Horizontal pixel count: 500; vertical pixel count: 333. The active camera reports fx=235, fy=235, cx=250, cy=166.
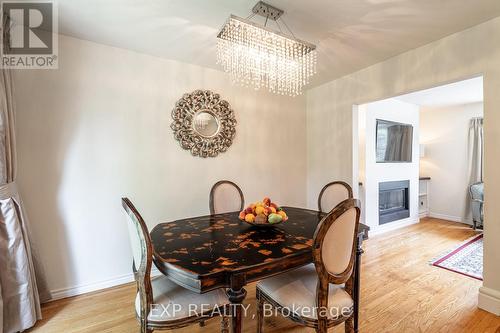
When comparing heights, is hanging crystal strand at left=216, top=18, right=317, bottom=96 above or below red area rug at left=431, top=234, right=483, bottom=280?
above

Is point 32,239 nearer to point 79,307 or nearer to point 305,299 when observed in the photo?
point 79,307

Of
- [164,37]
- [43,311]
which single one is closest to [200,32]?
[164,37]

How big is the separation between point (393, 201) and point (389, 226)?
1.76 ft

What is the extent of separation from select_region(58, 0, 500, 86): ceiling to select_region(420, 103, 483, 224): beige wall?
11.6 ft

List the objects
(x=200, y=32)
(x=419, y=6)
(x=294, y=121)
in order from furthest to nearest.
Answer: (x=294, y=121)
(x=200, y=32)
(x=419, y=6)

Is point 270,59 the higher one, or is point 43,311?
point 270,59

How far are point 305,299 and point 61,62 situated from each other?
2.82m

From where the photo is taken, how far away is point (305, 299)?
4.42 feet

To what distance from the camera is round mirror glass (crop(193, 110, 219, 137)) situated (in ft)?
9.21

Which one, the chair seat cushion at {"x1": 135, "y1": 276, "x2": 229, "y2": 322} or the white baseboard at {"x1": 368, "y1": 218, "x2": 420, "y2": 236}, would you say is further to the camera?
the white baseboard at {"x1": 368, "y1": 218, "x2": 420, "y2": 236}

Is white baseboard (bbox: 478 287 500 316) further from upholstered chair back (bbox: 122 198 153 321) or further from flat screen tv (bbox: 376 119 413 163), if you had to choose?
upholstered chair back (bbox: 122 198 153 321)

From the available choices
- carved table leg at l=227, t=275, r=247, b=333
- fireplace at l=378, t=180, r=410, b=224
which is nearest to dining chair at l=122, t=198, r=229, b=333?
carved table leg at l=227, t=275, r=247, b=333

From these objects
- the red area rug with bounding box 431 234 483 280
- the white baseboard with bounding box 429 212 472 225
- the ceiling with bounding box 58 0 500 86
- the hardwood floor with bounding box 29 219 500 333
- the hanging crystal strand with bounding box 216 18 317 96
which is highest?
the ceiling with bounding box 58 0 500 86

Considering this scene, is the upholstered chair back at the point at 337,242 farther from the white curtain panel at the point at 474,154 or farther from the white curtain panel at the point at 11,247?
the white curtain panel at the point at 474,154
